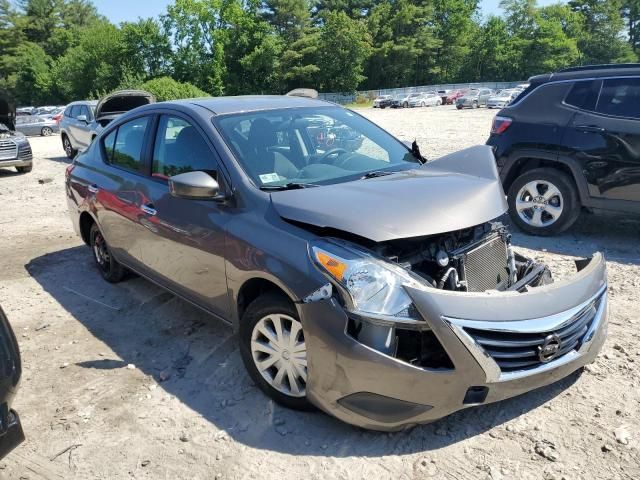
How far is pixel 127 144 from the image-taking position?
15.5ft

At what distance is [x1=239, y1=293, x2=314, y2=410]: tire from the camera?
9.84 feet

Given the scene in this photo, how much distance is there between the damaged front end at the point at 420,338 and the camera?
257 cm

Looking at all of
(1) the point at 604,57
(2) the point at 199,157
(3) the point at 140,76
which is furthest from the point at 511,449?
(1) the point at 604,57

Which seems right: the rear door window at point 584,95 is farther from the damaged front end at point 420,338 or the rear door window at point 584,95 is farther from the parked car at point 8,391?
the parked car at point 8,391

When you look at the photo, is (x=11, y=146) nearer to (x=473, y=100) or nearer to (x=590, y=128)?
(x=590, y=128)

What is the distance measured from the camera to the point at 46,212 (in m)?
8.95

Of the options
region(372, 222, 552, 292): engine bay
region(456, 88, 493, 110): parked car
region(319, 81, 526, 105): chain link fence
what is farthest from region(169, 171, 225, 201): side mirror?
region(319, 81, 526, 105): chain link fence

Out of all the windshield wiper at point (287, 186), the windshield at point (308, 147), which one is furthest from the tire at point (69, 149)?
the windshield wiper at point (287, 186)

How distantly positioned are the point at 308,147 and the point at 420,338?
5.75 ft

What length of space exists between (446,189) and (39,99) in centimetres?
7578

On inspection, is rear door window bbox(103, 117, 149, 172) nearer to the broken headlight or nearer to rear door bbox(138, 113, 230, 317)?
rear door bbox(138, 113, 230, 317)

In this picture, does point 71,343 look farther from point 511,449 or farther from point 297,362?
point 511,449

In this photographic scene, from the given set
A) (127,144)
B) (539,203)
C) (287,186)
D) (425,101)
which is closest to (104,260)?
(127,144)

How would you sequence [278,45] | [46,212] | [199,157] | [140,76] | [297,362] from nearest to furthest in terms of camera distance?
[297,362], [199,157], [46,212], [140,76], [278,45]
